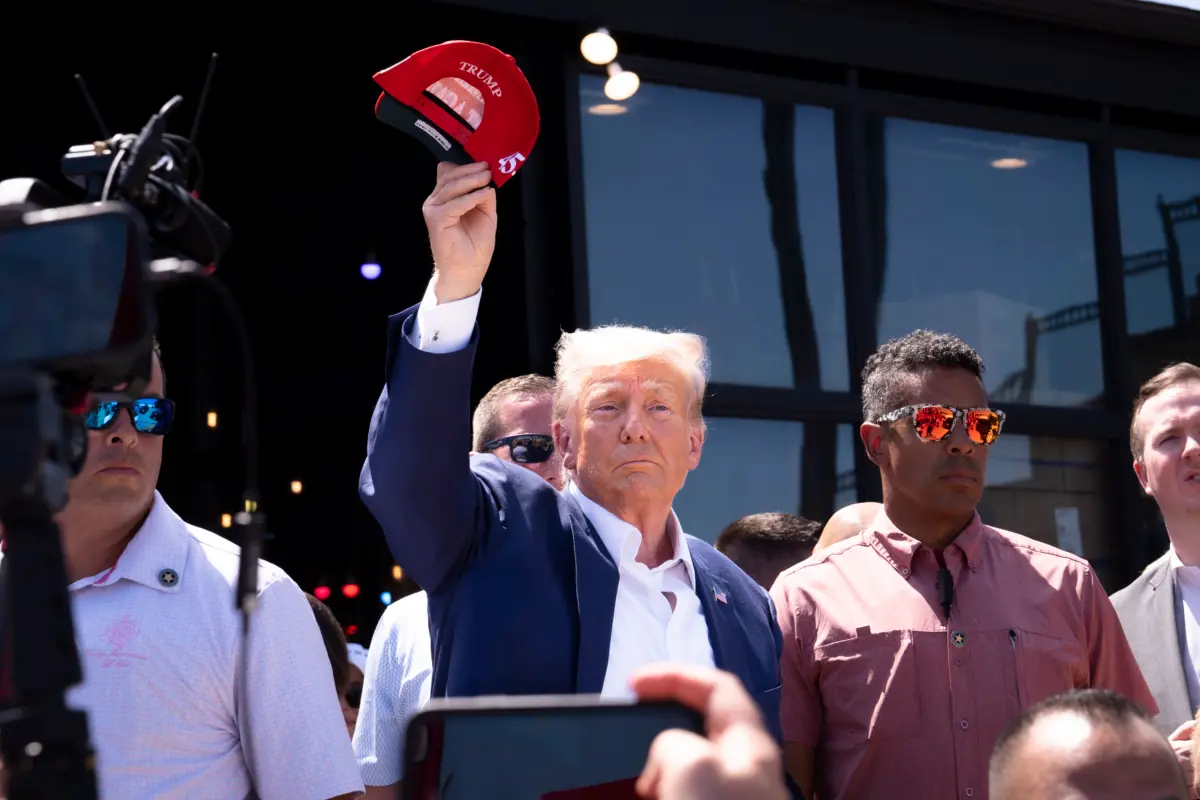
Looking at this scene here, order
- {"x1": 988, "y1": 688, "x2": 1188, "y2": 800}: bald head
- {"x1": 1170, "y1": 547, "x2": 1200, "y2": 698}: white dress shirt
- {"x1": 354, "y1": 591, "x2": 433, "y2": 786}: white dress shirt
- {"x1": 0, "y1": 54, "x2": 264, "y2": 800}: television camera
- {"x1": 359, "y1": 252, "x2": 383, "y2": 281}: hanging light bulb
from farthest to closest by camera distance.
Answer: {"x1": 359, "y1": 252, "x2": 383, "y2": 281}: hanging light bulb < {"x1": 1170, "y1": 547, "x2": 1200, "y2": 698}: white dress shirt < {"x1": 354, "y1": 591, "x2": 433, "y2": 786}: white dress shirt < {"x1": 988, "y1": 688, "x2": 1188, "y2": 800}: bald head < {"x1": 0, "y1": 54, "x2": 264, "y2": 800}: television camera

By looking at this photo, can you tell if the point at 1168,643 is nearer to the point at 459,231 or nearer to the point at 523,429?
the point at 523,429

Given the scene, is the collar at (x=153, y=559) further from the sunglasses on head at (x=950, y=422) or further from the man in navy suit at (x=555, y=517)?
the sunglasses on head at (x=950, y=422)

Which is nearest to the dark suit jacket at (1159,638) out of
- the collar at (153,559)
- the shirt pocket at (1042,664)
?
the shirt pocket at (1042,664)

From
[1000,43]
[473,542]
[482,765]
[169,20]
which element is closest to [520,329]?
[169,20]

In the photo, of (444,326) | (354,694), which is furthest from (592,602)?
(354,694)

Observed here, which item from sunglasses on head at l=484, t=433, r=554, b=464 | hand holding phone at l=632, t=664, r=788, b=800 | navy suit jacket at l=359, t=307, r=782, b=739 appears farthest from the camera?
sunglasses on head at l=484, t=433, r=554, b=464

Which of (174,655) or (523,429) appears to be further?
(523,429)

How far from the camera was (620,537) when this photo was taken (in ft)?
9.75

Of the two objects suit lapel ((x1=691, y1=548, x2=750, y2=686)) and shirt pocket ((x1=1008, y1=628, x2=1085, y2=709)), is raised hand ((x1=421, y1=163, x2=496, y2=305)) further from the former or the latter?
shirt pocket ((x1=1008, y1=628, x2=1085, y2=709))

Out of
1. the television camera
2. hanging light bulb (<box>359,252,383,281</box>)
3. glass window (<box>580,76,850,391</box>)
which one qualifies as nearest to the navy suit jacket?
the television camera

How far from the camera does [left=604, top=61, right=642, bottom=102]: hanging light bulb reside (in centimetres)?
642

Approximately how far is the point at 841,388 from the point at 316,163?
3207 mm

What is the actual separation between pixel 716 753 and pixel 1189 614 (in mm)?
3486

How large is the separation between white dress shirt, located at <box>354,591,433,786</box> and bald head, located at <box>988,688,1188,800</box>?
1752 mm
